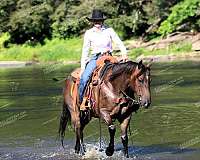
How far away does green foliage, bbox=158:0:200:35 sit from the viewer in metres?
59.7

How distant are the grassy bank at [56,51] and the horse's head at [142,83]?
136ft

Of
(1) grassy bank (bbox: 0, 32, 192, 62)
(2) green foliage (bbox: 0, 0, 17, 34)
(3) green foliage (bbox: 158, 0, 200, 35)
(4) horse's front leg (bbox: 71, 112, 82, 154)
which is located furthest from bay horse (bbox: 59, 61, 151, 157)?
(2) green foliage (bbox: 0, 0, 17, 34)

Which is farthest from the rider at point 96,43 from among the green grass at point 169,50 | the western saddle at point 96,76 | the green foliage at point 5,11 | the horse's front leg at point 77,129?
the green foliage at point 5,11

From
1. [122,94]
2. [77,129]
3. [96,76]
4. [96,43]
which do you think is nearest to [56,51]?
[77,129]

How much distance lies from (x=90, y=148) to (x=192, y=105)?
799 cm

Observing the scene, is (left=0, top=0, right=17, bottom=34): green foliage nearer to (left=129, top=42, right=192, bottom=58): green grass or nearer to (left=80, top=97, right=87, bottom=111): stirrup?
(left=129, top=42, right=192, bottom=58): green grass

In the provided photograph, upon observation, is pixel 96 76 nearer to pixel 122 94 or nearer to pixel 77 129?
pixel 122 94

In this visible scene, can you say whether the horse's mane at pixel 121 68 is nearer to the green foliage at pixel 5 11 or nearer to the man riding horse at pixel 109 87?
the man riding horse at pixel 109 87

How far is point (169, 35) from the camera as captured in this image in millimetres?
59719

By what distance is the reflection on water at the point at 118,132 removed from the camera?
13.7 metres

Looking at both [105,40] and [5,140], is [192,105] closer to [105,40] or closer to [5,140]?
[5,140]

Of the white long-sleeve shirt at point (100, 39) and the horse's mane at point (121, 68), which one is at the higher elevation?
the white long-sleeve shirt at point (100, 39)

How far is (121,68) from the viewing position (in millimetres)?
12273

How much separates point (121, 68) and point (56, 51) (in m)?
51.9
